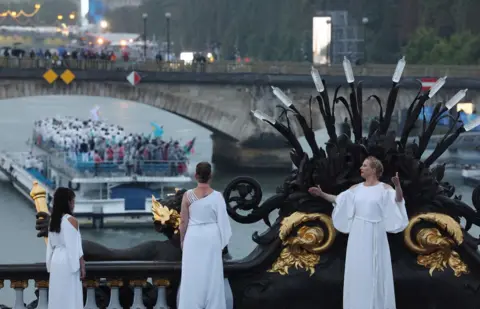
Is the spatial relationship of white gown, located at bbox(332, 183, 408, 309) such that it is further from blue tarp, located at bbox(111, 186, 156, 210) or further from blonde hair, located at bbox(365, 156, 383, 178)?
blue tarp, located at bbox(111, 186, 156, 210)

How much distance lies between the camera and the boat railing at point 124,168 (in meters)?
40.3

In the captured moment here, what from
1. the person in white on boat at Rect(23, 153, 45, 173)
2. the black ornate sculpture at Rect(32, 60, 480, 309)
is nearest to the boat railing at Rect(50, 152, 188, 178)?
the person in white on boat at Rect(23, 153, 45, 173)

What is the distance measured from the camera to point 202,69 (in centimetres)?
4881

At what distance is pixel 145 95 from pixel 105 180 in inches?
347

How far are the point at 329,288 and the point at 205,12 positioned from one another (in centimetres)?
8230

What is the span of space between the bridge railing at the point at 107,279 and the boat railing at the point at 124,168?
32.8 metres

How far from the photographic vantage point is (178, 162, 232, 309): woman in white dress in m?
7.01

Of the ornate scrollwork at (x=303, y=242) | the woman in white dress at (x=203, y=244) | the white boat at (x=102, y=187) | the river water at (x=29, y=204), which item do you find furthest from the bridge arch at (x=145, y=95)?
the woman in white dress at (x=203, y=244)

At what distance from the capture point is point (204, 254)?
23.0 feet

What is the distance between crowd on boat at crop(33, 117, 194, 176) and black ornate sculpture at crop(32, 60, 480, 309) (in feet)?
110

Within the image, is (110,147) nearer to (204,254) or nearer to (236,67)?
(236,67)

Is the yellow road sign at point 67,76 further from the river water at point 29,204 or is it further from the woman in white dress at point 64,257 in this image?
the woman in white dress at point 64,257

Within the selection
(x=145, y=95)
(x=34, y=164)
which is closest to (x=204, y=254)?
(x=34, y=164)

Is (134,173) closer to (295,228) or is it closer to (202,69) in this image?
(202,69)
